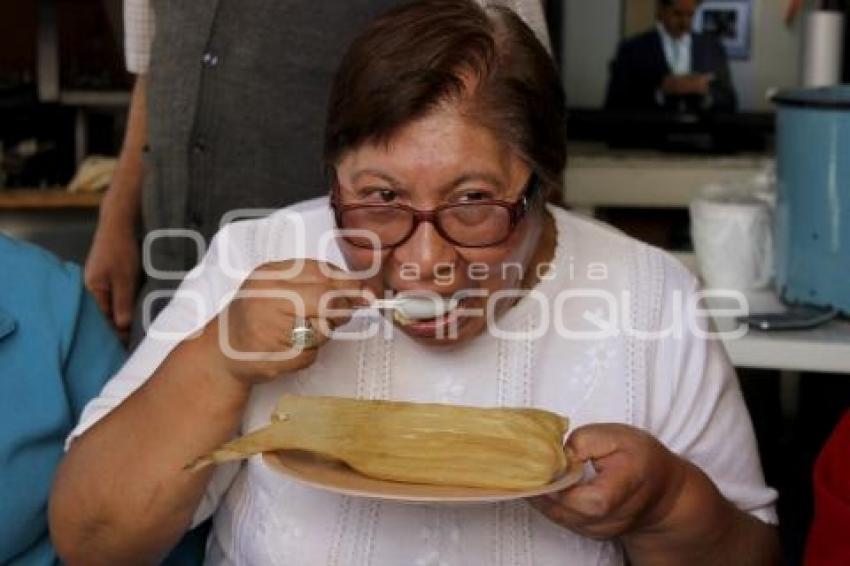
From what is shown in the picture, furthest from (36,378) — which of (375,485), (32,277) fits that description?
(375,485)

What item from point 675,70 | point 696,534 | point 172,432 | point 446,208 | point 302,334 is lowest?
point 696,534

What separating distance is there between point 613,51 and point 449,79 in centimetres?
325

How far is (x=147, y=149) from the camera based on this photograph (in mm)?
2213

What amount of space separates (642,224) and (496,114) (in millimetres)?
2680

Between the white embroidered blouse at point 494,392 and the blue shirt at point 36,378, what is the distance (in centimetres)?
8

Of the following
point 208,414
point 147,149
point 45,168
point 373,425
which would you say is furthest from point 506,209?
point 45,168

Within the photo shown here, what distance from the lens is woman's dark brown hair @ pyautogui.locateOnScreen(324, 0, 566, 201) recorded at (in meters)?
1.34

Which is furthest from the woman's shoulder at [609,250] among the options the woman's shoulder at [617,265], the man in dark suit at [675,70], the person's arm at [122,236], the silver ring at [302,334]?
the man in dark suit at [675,70]

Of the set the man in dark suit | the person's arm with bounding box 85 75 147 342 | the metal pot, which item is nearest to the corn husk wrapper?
the metal pot

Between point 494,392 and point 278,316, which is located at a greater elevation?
point 278,316

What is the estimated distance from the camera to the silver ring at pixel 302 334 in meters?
1.31

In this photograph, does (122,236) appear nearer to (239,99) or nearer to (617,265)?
(239,99)

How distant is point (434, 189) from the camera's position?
4.39 ft

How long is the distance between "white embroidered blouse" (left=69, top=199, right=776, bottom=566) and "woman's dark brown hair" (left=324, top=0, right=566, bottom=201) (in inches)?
7.9
